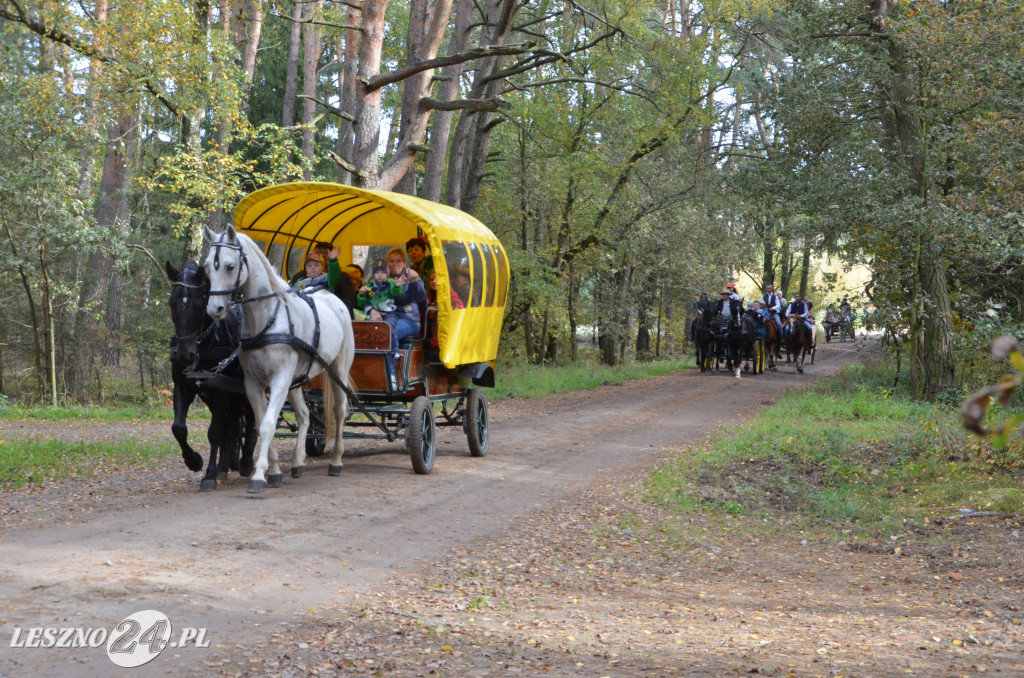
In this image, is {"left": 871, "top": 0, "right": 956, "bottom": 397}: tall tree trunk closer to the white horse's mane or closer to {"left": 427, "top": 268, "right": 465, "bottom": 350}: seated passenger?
{"left": 427, "top": 268, "right": 465, "bottom": 350}: seated passenger

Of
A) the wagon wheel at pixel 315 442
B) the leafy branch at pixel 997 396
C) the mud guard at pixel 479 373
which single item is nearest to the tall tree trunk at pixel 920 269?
the mud guard at pixel 479 373

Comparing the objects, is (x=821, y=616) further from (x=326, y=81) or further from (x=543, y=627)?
(x=326, y=81)

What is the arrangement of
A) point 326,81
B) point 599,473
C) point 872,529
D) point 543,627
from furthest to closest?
point 326,81 < point 599,473 < point 872,529 < point 543,627

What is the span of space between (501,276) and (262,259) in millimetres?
4694

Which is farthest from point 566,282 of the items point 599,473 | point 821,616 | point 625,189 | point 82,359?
point 821,616

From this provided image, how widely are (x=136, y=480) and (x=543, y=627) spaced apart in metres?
6.18

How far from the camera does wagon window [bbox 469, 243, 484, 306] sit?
11602mm

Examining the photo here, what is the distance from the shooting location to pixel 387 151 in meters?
35.5

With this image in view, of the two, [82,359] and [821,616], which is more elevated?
[82,359]

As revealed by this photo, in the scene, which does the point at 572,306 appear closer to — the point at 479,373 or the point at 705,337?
the point at 705,337

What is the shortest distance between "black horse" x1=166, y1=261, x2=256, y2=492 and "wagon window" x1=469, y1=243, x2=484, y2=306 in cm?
312

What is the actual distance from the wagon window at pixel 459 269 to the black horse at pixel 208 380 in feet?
8.92

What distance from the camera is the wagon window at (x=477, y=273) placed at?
38.1ft

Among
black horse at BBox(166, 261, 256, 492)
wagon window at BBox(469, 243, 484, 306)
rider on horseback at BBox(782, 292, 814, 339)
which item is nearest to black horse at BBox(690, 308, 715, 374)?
rider on horseback at BBox(782, 292, 814, 339)
